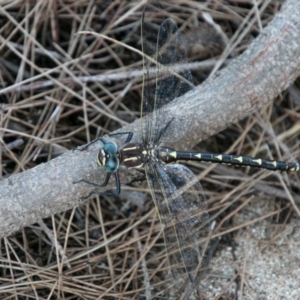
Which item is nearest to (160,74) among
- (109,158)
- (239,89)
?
(239,89)

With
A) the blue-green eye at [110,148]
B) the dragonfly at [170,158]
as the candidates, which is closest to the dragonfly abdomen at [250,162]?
the dragonfly at [170,158]

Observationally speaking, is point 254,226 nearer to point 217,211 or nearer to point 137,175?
point 217,211

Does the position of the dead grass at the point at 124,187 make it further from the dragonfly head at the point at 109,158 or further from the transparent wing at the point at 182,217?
the dragonfly head at the point at 109,158

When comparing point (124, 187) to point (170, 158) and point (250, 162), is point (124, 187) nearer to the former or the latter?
point (170, 158)

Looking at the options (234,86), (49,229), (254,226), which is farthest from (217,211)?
(49,229)

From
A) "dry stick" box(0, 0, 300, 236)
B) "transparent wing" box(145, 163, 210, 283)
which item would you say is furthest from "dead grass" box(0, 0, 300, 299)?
"dry stick" box(0, 0, 300, 236)

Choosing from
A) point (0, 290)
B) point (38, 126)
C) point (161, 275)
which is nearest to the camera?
point (0, 290)

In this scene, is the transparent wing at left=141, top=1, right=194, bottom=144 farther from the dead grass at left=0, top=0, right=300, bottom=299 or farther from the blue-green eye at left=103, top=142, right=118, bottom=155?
the dead grass at left=0, top=0, right=300, bottom=299
